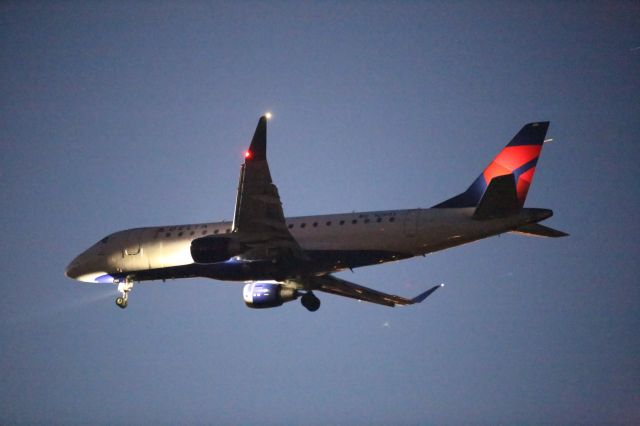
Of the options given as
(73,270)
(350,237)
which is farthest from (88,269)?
(350,237)

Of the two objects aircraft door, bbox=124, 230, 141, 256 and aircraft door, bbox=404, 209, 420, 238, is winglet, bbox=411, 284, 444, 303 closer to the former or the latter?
aircraft door, bbox=404, 209, 420, 238

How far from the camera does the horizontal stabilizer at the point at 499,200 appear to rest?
26.1 m

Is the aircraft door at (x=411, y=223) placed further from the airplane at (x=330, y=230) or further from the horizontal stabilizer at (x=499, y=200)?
the horizontal stabilizer at (x=499, y=200)

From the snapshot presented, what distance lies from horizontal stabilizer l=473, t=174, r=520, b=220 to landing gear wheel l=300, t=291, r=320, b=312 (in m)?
10.7

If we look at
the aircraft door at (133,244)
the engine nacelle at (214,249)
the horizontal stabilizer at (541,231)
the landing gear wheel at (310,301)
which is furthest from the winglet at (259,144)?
the aircraft door at (133,244)

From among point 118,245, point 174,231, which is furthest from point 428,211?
point 118,245

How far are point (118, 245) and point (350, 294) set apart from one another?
11.4 m

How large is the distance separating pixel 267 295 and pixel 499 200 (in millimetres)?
12655

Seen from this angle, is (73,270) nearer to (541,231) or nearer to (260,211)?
(260,211)

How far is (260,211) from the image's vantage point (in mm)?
28438

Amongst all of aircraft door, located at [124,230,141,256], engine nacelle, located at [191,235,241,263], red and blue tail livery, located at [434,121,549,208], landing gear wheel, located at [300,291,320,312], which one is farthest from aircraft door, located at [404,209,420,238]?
aircraft door, located at [124,230,141,256]

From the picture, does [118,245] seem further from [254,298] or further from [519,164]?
[519,164]

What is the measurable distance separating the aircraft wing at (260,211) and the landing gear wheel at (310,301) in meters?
5.43

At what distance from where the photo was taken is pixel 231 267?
3105 cm
